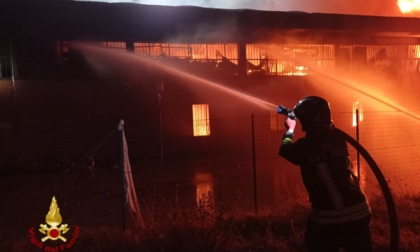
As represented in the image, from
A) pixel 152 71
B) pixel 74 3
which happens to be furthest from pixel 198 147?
pixel 74 3

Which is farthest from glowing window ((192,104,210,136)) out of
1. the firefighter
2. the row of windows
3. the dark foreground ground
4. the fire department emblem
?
the firefighter

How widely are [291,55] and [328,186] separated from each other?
14481 millimetres

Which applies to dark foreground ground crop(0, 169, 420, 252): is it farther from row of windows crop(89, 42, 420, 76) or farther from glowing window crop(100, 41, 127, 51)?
row of windows crop(89, 42, 420, 76)

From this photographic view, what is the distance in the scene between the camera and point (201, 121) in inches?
593

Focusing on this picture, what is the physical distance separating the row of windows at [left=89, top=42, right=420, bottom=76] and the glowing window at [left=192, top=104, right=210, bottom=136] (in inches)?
70.7

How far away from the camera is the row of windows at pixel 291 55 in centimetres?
1458

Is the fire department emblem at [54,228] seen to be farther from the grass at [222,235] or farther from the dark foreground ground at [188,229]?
the grass at [222,235]

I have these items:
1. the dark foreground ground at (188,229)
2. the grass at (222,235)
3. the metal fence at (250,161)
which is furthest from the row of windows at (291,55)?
the grass at (222,235)

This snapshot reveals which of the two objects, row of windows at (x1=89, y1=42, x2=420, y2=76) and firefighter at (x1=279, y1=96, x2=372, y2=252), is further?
row of windows at (x1=89, y1=42, x2=420, y2=76)

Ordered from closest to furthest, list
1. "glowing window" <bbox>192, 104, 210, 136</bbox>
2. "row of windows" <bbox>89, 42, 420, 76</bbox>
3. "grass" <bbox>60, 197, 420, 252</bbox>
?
"grass" <bbox>60, 197, 420, 252</bbox> → "row of windows" <bbox>89, 42, 420, 76</bbox> → "glowing window" <bbox>192, 104, 210, 136</bbox>

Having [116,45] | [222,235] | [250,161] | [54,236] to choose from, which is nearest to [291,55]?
[250,161]

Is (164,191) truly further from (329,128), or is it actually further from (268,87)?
(268,87)

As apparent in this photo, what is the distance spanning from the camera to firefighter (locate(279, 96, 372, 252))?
271 cm

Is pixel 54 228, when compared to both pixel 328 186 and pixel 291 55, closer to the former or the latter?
pixel 328 186
